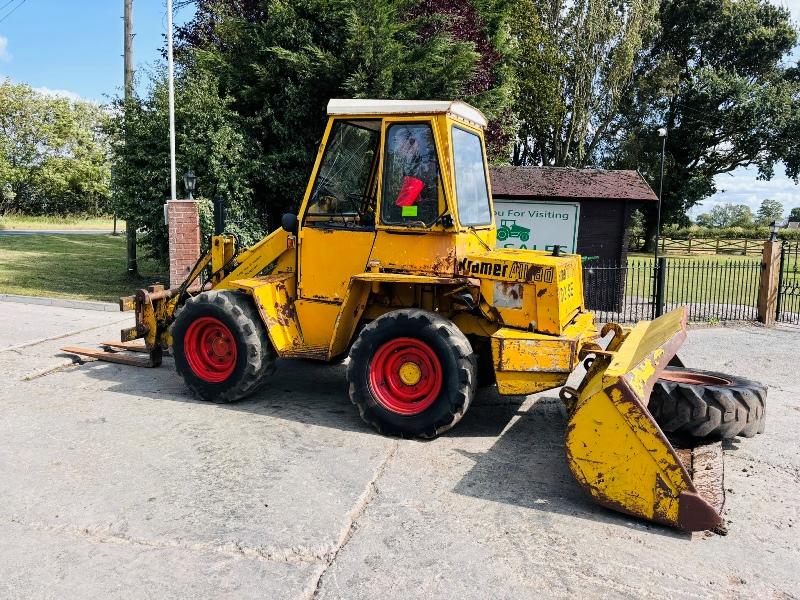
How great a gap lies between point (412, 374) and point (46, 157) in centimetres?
4512

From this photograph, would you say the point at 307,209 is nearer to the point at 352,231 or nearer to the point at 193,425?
the point at 352,231

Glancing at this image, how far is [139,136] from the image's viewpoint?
1323 cm

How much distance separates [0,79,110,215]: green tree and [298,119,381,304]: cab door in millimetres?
39588

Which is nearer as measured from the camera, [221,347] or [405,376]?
[405,376]

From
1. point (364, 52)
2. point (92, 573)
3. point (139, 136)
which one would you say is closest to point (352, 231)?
point (92, 573)

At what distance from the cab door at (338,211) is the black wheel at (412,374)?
2.52 ft

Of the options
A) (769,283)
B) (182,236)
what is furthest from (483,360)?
(769,283)

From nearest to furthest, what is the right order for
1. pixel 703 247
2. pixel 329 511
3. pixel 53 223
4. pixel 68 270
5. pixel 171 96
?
pixel 329 511 → pixel 171 96 → pixel 68 270 → pixel 703 247 → pixel 53 223

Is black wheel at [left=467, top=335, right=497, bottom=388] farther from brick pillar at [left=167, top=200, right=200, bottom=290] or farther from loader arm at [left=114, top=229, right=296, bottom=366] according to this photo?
brick pillar at [left=167, top=200, right=200, bottom=290]

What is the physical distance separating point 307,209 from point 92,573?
3589mm

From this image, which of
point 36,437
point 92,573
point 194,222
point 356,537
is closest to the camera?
point 92,573

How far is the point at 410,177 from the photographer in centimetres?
568

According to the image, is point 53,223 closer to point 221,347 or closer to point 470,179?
point 221,347

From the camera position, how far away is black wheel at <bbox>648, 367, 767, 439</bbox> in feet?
17.2
